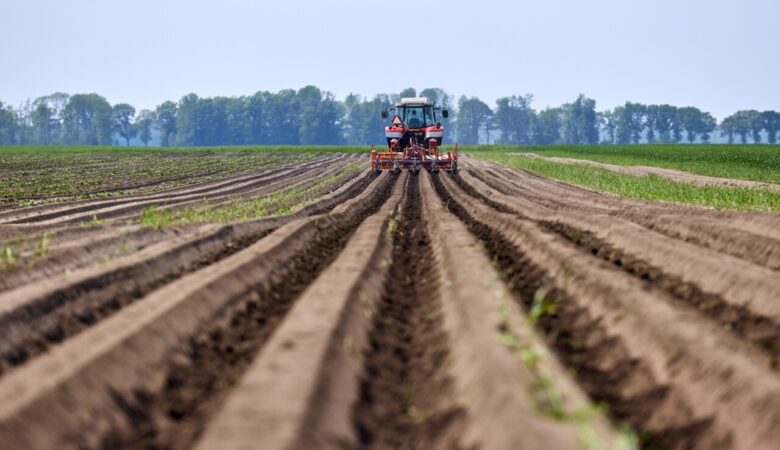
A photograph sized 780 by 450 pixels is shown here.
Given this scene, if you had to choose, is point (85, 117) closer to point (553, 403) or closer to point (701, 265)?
point (701, 265)

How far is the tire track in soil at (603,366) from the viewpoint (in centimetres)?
463

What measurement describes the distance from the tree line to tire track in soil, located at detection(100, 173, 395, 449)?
407 feet

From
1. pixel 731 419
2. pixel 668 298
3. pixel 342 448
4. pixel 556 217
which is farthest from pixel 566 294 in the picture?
pixel 556 217

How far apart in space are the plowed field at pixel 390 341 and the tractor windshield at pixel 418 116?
22211mm

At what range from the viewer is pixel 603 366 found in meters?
5.93

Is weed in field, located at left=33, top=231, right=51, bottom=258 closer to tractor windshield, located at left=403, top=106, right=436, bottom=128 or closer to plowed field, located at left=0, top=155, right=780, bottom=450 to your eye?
plowed field, located at left=0, top=155, right=780, bottom=450

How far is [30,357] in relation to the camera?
6102 millimetres

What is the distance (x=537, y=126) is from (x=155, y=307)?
474 ft

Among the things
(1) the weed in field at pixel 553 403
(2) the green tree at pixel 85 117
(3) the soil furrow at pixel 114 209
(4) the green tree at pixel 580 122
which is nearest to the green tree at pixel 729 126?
(4) the green tree at pixel 580 122

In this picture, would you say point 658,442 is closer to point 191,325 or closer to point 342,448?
point 342,448

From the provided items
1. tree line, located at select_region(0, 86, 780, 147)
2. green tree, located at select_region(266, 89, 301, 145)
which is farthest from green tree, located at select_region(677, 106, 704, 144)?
green tree, located at select_region(266, 89, 301, 145)

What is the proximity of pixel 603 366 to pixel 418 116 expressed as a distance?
93.7 feet

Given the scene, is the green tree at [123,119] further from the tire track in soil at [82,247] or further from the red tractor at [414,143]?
the tire track in soil at [82,247]

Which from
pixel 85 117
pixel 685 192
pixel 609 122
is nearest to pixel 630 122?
pixel 609 122
